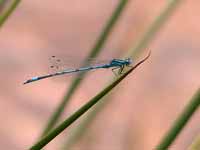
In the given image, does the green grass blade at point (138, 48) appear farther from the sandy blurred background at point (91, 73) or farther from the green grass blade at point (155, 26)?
the sandy blurred background at point (91, 73)

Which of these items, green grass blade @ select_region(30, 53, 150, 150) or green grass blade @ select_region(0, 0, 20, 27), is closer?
green grass blade @ select_region(30, 53, 150, 150)

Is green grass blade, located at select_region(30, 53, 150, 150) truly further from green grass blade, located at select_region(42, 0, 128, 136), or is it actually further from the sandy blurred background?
the sandy blurred background

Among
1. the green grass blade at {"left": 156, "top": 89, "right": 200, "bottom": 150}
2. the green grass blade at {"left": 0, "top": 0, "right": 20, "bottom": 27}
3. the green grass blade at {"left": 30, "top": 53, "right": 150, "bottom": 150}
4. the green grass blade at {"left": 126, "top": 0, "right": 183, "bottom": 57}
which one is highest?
the green grass blade at {"left": 126, "top": 0, "right": 183, "bottom": 57}

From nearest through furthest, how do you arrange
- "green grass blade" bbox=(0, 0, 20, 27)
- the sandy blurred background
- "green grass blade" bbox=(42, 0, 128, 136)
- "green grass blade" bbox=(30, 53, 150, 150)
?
"green grass blade" bbox=(30, 53, 150, 150) < "green grass blade" bbox=(0, 0, 20, 27) < "green grass blade" bbox=(42, 0, 128, 136) < the sandy blurred background

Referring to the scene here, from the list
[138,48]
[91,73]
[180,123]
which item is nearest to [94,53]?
[138,48]

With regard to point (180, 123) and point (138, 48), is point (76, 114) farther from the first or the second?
point (138, 48)

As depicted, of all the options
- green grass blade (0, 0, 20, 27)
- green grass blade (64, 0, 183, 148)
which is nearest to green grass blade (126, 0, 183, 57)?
green grass blade (64, 0, 183, 148)

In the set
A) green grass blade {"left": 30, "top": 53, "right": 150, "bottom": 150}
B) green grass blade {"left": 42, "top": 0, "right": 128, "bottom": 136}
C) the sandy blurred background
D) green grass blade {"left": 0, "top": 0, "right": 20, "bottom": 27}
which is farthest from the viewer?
the sandy blurred background

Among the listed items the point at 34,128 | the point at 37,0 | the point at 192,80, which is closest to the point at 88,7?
the point at 37,0
